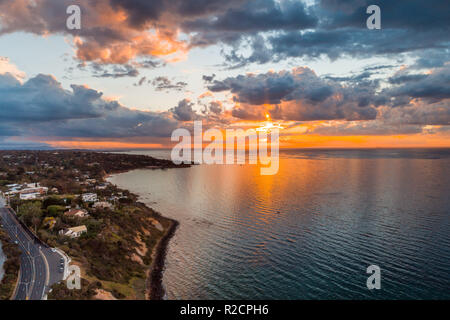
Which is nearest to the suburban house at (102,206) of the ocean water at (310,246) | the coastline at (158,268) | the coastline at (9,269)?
the ocean water at (310,246)

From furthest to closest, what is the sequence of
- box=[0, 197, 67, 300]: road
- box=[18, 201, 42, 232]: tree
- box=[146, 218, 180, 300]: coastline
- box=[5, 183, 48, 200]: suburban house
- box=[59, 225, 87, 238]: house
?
1. box=[5, 183, 48, 200]: suburban house
2. box=[18, 201, 42, 232]: tree
3. box=[59, 225, 87, 238]: house
4. box=[146, 218, 180, 300]: coastline
5. box=[0, 197, 67, 300]: road

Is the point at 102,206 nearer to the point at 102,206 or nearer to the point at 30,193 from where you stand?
the point at 102,206

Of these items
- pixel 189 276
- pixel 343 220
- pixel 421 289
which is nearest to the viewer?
pixel 421 289

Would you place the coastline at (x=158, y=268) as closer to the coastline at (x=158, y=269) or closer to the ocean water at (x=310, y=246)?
the coastline at (x=158, y=269)

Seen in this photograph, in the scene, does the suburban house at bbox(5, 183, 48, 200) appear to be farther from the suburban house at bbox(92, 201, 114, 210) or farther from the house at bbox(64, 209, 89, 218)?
the house at bbox(64, 209, 89, 218)

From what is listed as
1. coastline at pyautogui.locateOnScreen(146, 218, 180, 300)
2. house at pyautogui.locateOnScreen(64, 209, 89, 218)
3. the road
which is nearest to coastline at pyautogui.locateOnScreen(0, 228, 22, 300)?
the road
